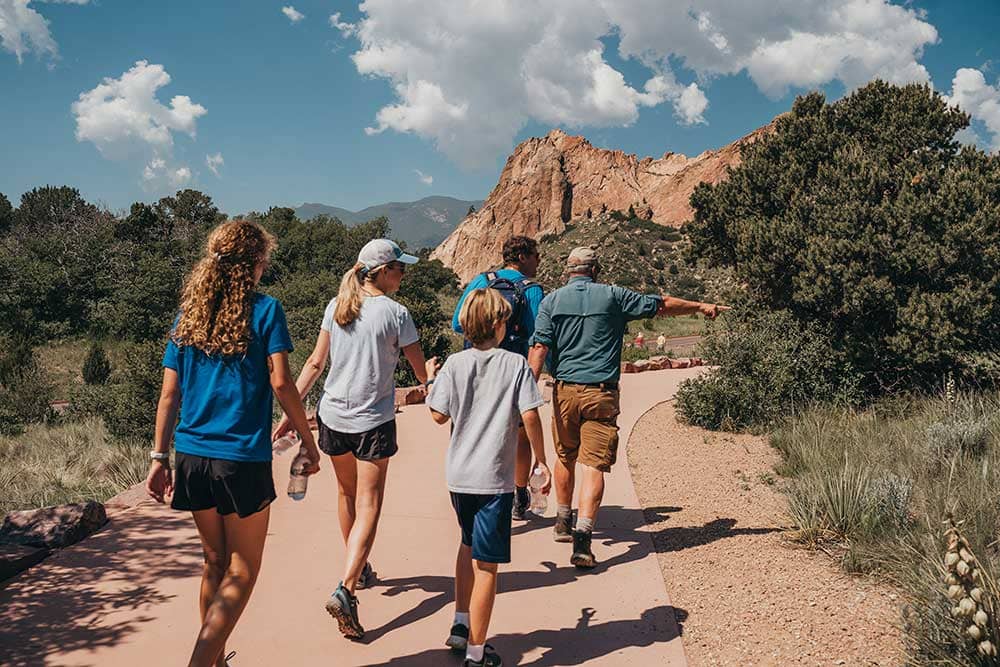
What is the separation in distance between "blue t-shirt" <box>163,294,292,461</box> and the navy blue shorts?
900 mm

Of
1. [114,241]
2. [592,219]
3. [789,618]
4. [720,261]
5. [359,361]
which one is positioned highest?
[592,219]

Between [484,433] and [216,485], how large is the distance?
110 centimetres

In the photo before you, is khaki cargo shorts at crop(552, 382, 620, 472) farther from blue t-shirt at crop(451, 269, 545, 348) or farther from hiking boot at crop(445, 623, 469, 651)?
hiking boot at crop(445, 623, 469, 651)

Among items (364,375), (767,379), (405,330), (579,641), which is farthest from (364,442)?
(767,379)

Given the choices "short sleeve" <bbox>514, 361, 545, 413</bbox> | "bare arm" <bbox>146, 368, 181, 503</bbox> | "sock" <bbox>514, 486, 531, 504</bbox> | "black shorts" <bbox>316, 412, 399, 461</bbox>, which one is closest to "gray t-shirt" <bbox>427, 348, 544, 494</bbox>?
"short sleeve" <bbox>514, 361, 545, 413</bbox>

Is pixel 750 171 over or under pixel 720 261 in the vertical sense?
over

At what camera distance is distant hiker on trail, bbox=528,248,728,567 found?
4.46 metres

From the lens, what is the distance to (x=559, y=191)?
8944cm

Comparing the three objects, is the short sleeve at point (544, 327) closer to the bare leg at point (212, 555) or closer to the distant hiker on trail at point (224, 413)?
the distant hiker on trail at point (224, 413)

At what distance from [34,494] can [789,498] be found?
664 cm

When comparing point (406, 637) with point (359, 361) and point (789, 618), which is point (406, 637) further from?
point (789, 618)

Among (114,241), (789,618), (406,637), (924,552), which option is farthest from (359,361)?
(114,241)

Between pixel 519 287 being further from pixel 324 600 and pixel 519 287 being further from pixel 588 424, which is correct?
pixel 324 600

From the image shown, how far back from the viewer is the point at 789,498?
520cm
